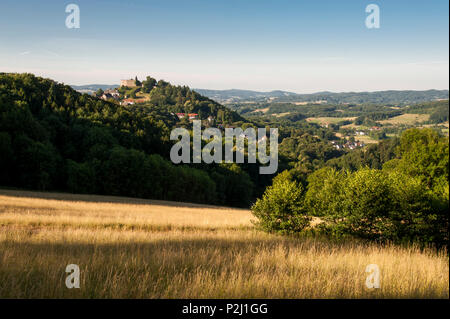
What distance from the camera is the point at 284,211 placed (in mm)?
14430

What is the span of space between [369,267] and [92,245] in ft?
22.3

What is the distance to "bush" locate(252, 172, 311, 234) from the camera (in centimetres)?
1414

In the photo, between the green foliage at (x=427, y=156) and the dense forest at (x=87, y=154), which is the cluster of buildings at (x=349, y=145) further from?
the green foliage at (x=427, y=156)

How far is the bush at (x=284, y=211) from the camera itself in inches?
557

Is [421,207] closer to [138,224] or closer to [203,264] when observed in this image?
[203,264]

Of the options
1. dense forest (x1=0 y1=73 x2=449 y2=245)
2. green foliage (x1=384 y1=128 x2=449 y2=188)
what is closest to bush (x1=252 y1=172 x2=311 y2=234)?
dense forest (x1=0 y1=73 x2=449 y2=245)

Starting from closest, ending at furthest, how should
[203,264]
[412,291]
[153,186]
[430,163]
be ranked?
1. [412,291]
2. [203,264]
3. [430,163]
4. [153,186]

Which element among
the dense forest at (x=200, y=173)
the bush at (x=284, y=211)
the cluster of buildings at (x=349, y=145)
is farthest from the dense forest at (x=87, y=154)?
the cluster of buildings at (x=349, y=145)

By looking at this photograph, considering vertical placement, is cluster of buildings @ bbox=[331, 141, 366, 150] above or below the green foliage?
below

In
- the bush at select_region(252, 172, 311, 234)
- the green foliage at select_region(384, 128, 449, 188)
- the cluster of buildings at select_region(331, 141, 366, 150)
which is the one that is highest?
the green foliage at select_region(384, 128, 449, 188)

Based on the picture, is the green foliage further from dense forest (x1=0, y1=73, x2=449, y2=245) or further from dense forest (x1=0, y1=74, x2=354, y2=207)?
dense forest (x1=0, y1=74, x2=354, y2=207)

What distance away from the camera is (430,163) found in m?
13.3

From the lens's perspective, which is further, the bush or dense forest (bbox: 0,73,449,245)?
the bush

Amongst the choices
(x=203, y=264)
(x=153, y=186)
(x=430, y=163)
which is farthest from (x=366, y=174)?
(x=153, y=186)
